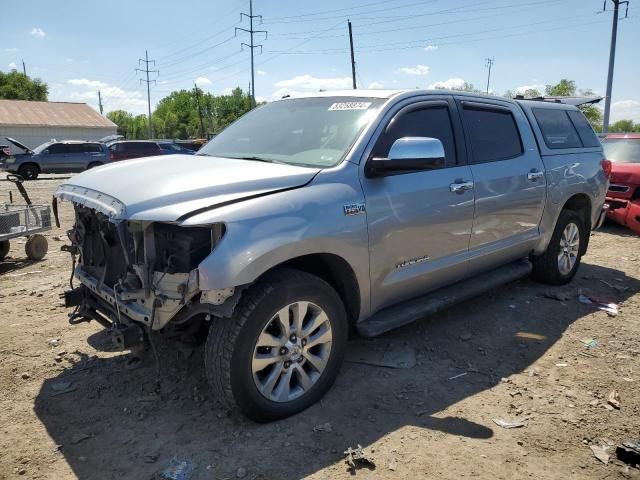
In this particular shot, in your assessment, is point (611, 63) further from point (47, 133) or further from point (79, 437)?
point (47, 133)

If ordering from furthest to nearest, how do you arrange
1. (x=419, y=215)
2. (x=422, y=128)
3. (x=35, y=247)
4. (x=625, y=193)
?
(x=625, y=193)
(x=35, y=247)
(x=422, y=128)
(x=419, y=215)

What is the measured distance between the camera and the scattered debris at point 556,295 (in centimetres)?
517

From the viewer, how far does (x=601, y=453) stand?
2752 mm

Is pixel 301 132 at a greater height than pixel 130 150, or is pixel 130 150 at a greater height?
pixel 130 150

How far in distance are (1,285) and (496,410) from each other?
16.8 feet

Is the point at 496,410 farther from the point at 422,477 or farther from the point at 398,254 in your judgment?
the point at 398,254

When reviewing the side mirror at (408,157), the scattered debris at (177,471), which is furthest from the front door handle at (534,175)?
the scattered debris at (177,471)

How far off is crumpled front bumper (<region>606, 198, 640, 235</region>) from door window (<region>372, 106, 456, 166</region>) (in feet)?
17.8

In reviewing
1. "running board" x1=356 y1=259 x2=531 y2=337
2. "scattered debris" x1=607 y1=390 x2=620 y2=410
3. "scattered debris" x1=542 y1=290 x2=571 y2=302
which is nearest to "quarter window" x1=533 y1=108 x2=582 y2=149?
"running board" x1=356 y1=259 x2=531 y2=337

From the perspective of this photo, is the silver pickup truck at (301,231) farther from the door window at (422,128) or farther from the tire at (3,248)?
the tire at (3,248)

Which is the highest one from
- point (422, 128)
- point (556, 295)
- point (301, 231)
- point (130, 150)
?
point (130, 150)

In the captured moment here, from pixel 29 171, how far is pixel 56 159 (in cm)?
133

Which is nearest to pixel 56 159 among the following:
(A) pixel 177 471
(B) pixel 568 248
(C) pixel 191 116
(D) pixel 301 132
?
(D) pixel 301 132

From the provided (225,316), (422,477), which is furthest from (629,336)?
(225,316)
